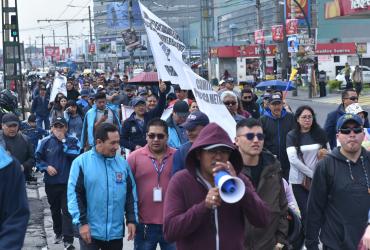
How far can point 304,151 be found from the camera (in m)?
7.18

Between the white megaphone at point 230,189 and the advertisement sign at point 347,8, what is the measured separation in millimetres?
28419

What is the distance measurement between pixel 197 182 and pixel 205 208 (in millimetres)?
229

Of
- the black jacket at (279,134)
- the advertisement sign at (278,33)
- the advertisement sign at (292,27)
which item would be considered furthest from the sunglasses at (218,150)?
the advertisement sign at (278,33)

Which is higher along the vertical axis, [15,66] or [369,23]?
[369,23]

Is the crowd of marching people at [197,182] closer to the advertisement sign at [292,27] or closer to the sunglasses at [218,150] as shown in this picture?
the sunglasses at [218,150]

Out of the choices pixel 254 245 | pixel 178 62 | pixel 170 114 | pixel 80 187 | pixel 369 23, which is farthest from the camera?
pixel 369 23

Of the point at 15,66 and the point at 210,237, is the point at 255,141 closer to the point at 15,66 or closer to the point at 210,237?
the point at 210,237

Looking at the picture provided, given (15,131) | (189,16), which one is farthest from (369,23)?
(15,131)

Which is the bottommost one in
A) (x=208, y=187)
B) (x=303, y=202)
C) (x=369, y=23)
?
(x=303, y=202)

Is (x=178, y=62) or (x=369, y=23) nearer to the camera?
(x=178, y=62)

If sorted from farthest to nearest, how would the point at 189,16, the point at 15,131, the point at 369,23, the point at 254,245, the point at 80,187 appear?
the point at 189,16 → the point at 369,23 → the point at 15,131 → the point at 80,187 → the point at 254,245

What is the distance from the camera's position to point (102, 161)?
5.64m

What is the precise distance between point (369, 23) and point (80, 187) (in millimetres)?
85409

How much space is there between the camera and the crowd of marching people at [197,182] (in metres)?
3.74
